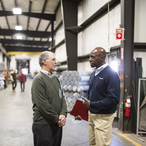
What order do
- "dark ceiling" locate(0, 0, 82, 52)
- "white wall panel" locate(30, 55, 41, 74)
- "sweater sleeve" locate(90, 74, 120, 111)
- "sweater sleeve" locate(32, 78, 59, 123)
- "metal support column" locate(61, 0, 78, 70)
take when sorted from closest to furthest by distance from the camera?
"sweater sleeve" locate(32, 78, 59, 123) → "sweater sleeve" locate(90, 74, 120, 111) → "metal support column" locate(61, 0, 78, 70) → "dark ceiling" locate(0, 0, 82, 52) → "white wall panel" locate(30, 55, 41, 74)

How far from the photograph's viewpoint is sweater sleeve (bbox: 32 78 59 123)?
6.64ft

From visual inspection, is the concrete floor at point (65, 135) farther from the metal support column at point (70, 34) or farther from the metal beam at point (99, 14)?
the metal support column at point (70, 34)

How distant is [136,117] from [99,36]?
4.20 meters

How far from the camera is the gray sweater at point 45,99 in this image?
203cm

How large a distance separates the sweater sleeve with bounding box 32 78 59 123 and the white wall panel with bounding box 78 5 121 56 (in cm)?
388

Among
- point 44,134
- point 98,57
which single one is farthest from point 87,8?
point 44,134

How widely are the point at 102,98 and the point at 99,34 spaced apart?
574 centimetres

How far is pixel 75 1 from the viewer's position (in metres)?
10.1

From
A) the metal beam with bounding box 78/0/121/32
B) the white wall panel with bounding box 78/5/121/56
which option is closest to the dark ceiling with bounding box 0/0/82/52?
the metal beam with bounding box 78/0/121/32

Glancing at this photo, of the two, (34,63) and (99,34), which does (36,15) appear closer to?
(99,34)

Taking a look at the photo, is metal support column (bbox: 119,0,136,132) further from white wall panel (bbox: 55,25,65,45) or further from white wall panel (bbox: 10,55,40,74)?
white wall panel (bbox: 10,55,40,74)

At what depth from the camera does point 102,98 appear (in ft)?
7.61

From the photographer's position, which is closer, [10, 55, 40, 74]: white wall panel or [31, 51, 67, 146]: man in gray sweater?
[31, 51, 67, 146]: man in gray sweater

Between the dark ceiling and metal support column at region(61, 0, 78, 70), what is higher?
the dark ceiling
